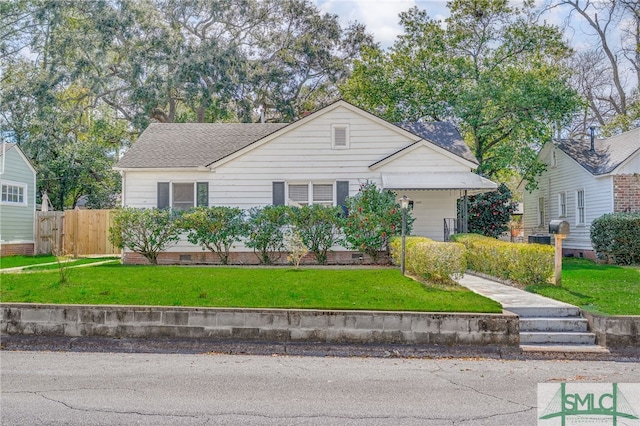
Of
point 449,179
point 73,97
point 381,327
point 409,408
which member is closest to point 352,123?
point 449,179

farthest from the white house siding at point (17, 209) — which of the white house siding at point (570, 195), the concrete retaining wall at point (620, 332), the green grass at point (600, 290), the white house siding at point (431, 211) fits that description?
the white house siding at point (570, 195)

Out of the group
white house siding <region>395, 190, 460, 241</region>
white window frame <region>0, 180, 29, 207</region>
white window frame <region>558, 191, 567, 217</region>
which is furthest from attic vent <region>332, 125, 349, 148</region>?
white window frame <region>0, 180, 29, 207</region>

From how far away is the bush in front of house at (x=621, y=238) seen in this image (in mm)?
16047

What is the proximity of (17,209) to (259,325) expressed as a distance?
51.1ft

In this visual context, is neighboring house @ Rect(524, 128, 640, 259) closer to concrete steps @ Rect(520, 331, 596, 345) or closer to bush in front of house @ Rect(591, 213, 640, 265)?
bush in front of house @ Rect(591, 213, 640, 265)

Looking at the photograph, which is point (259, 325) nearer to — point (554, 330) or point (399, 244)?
point (554, 330)

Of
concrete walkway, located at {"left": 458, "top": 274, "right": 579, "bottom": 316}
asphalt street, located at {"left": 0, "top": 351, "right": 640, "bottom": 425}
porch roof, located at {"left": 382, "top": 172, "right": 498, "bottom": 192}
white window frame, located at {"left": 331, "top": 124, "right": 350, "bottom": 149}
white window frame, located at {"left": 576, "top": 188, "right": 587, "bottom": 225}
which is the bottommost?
asphalt street, located at {"left": 0, "top": 351, "right": 640, "bottom": 425}

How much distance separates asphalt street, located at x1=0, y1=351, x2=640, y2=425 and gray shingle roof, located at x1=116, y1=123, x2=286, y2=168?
9.63 meters

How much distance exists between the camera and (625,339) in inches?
307

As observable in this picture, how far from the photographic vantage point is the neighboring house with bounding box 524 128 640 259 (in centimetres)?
1761

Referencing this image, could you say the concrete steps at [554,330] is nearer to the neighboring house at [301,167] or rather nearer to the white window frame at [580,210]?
the neighboring house at [301,167]

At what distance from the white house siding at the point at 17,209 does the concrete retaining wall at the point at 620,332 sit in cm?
1910

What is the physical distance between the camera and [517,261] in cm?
1151

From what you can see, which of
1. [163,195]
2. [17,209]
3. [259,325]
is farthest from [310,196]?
[17,209]
